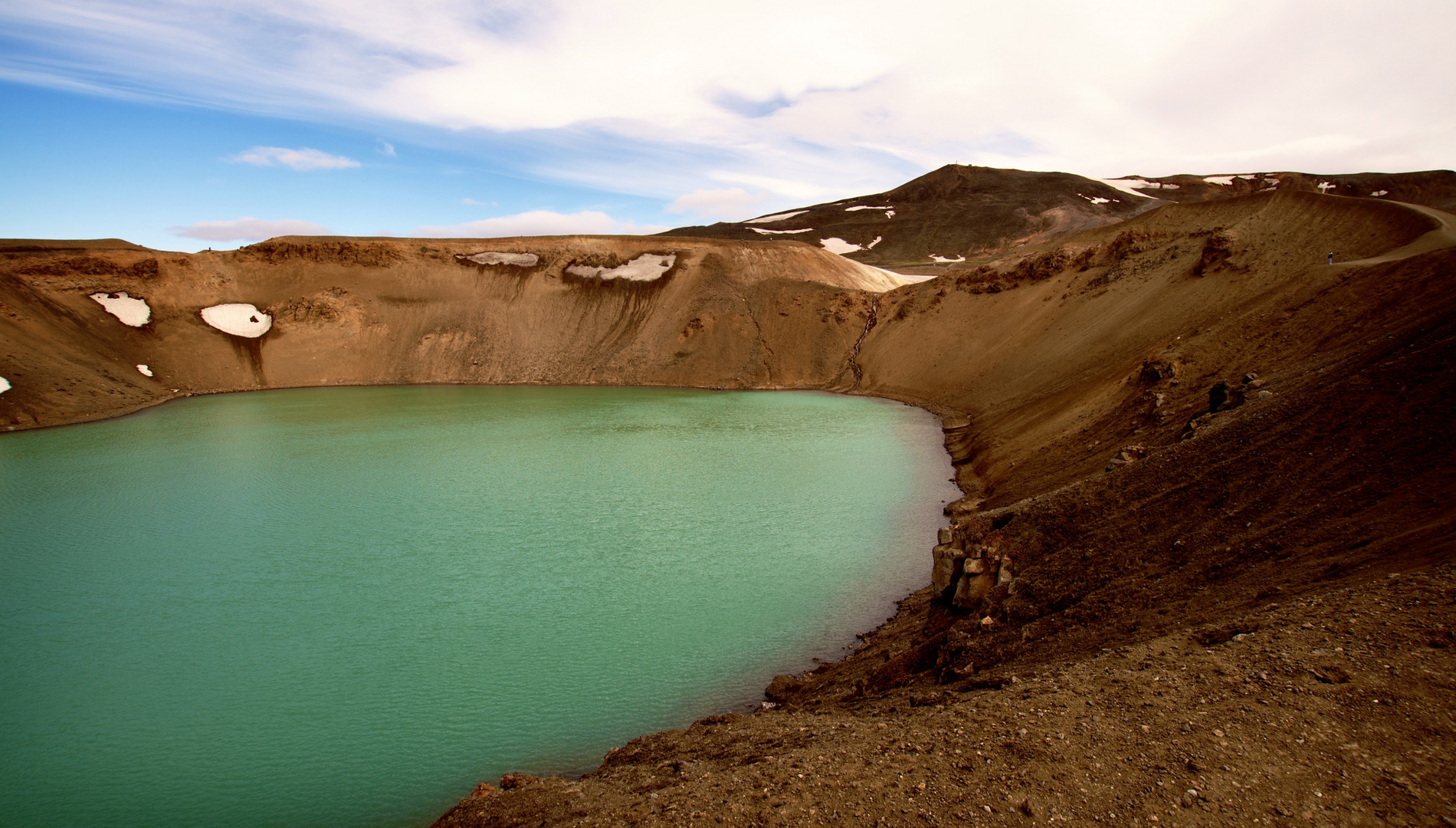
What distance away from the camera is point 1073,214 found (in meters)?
92.4

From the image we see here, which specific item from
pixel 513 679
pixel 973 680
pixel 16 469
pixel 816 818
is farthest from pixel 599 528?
pixel 16 469

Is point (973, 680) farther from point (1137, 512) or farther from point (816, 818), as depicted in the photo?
point (1137, 512)

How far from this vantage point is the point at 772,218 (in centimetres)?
11750

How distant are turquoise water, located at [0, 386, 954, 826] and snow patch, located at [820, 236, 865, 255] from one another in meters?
74.0

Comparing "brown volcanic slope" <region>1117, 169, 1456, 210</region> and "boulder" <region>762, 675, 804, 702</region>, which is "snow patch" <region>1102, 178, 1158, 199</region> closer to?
"brown volcanic slope" <region>1117, 169, 1456, 210</region>

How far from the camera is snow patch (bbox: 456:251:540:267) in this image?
198 ft

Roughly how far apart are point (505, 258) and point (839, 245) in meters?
52.1

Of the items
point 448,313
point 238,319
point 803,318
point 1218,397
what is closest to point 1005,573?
point 1218,397

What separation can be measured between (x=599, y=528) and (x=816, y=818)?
13.2 m

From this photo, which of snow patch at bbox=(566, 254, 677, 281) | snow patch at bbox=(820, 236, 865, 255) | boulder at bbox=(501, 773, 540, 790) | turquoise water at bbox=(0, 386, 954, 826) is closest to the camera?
boulder at bbox=(501, 773, 540, 790)

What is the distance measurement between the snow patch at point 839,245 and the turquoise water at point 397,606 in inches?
A: 2913

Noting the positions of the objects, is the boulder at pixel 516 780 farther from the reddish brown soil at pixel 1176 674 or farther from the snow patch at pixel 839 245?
the snow patch at pixel 839 245

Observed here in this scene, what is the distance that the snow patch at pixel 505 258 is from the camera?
6034 cm

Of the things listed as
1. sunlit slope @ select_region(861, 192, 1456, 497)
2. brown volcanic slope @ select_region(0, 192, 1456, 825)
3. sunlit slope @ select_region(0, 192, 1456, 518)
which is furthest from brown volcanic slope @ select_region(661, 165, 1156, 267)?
brown volcanic slope @ select_region(0, 192, 1456, 825)
